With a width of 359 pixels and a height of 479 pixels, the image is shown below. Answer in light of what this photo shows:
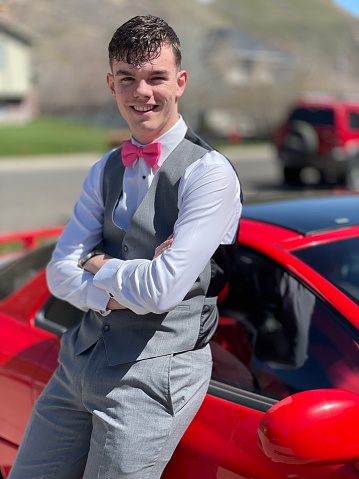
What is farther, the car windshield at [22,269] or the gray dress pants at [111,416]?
the car windshield at [22,269]

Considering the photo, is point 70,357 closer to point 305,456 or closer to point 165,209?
point 165,209

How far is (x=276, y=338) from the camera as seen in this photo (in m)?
2.37

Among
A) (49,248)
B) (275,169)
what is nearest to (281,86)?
(275,169)

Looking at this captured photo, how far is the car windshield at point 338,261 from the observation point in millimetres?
2160

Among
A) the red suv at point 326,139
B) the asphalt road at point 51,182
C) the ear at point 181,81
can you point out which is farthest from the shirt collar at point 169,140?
the red suv at point 326,139

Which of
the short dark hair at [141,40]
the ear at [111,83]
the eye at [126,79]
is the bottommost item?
the ear at [111,83]

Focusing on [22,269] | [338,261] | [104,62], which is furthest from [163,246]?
[104,62]

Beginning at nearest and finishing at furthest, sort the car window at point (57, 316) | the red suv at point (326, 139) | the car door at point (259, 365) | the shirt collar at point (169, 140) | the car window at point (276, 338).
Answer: the car door at point (259, 365) < the shirt collar at point (169, 140) < the car window at point (276, 338) < the car window at point (57, 316) < the red suv at point (326, 139)

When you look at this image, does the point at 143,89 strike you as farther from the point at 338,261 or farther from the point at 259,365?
the point at 259,365

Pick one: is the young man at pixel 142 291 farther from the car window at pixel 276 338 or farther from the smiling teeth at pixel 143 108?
the car window at pixel 276 338

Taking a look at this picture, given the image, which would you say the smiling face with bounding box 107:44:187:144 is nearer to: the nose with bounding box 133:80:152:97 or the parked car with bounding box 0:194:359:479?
the nose with bounding box 133:80:152:97

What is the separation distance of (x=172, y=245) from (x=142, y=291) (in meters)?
0.14

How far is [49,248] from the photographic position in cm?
314

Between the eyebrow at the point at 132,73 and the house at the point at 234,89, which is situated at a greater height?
the eyebrow at the point at 132,73
